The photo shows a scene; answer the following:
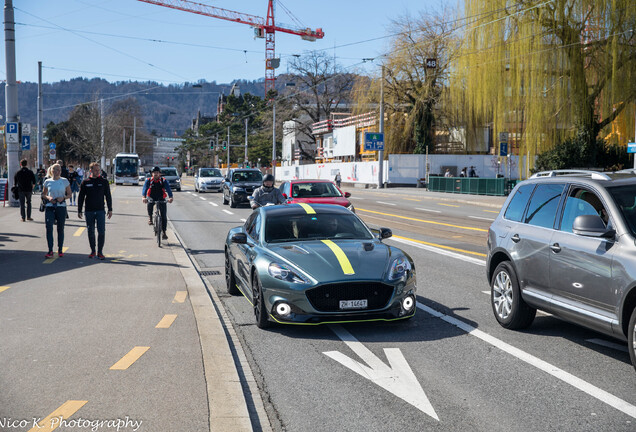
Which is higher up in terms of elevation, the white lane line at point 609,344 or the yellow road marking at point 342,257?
the yellow road marking at point 342,257

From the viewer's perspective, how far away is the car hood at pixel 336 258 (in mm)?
7133

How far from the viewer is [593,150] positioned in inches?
1223

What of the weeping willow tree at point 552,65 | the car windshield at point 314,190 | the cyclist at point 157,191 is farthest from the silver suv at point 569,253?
the weeping willow tree at point 552,65

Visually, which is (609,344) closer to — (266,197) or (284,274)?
(284,274)

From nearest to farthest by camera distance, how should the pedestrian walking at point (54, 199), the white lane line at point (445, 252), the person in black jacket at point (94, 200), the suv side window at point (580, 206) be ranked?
the suv side window at point (580, 206) < the white lane line at point (445, 252) < the person in black jacket at point (94, 200) < the pedestrian walking at point (54, 199)

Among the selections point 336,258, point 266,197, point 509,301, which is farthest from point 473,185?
point 336,258

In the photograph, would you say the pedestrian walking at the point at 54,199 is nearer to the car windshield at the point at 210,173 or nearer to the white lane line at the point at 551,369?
the white lane line at the point at 551,369

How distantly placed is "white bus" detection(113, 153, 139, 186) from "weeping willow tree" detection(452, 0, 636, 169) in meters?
41.8

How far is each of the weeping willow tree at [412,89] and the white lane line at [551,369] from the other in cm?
4557

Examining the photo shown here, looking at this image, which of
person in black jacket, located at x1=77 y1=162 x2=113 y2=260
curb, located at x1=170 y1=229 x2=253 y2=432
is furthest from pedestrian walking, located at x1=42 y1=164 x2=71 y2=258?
curb, located at x1=170 y1=229 x2=253 y2=432

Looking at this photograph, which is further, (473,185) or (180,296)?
(473,185)

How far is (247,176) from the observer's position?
3253 centimetres

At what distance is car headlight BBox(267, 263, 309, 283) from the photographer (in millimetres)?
7125

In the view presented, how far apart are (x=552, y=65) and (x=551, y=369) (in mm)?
26397
